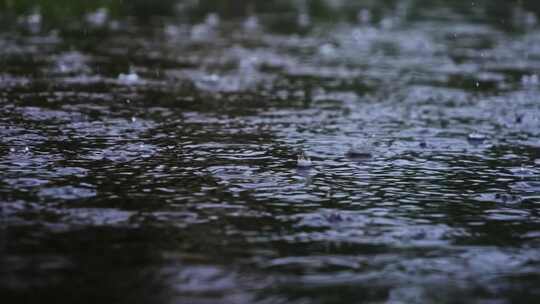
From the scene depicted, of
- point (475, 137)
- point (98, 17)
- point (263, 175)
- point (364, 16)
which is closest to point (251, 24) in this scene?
point (98, 17)

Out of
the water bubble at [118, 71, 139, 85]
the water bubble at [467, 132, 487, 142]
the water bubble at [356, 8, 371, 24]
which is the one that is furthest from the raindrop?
the water bubble at [356, 8, 371, 24]

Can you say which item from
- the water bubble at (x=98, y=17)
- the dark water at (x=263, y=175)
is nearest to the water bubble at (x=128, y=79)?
the dark water at (x=263, y=175)

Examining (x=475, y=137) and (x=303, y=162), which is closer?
(x=303, y=162)

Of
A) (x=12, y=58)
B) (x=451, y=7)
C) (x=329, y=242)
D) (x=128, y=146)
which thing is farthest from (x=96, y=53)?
(x=451, y=7)

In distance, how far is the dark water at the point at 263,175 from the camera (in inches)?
185

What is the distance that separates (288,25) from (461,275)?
14938 millimetres

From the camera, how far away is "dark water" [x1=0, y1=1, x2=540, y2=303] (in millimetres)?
4691

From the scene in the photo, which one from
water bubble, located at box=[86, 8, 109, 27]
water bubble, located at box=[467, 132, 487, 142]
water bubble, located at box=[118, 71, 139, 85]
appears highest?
water bubble, located at box=[86, 8, 109, 27]

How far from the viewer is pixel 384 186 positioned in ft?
22.4

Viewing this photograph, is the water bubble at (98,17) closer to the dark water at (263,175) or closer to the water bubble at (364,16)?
the dark water at (263,175)

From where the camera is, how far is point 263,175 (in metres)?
7.02

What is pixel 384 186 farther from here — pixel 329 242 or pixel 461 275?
pixel 461 275

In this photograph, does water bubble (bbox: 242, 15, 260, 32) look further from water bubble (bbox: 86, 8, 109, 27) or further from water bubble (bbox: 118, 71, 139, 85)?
water bubble (bbox: 118, 71, 139, 85)

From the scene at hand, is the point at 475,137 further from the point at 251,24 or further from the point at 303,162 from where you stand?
the point at 251,24
